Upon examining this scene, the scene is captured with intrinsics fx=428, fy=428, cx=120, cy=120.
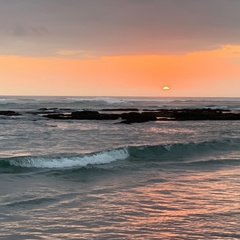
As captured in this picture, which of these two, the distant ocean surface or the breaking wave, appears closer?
the distant ocean surface

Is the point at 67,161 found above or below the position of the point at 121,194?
above

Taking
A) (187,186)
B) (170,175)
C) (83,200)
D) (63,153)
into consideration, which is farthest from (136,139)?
(83,200)

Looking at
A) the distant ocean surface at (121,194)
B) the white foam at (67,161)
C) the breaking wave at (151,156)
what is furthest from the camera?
the breaking wave at (151,156)

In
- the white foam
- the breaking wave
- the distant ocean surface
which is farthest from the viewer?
the breaking wave

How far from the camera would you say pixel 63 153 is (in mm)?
18969

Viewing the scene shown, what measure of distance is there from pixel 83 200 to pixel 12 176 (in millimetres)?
4310

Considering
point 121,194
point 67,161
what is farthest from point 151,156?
point 121,194

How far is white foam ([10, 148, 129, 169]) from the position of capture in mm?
15492

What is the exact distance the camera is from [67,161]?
1623 centimetres

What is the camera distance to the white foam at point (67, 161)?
15492 mm

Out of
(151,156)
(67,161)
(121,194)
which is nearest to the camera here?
(121,194)

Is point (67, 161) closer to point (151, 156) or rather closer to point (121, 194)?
point (151, 156)

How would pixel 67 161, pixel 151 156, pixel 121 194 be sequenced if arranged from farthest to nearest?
pixel 151 156
pixel 67 161
pixel 121 194

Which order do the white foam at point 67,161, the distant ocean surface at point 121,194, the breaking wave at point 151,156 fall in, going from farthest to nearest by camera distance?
the breaking wave at point 151,156 → the white foam at point 67,161 → the distant ocean surface at point 121,194
